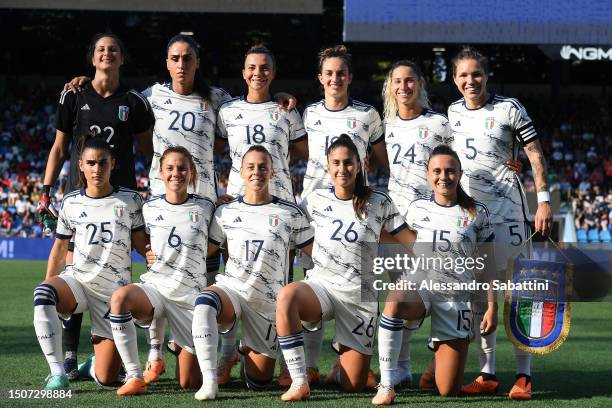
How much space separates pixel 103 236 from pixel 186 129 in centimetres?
90

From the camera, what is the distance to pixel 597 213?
21.3 meters

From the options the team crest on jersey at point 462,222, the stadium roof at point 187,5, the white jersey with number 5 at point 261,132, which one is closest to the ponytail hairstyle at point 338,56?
the white jersey with number 5 at point 261,132

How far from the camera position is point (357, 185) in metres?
5.64

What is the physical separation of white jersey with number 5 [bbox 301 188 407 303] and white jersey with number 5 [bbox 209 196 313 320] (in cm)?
15

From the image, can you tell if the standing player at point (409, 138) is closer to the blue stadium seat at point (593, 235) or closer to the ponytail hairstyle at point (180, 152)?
the ponytail hairstyle at point (180, 152)

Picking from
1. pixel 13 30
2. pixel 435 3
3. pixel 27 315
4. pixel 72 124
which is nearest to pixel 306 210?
pixel 72 124

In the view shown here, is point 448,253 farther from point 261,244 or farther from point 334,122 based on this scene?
point 334,122

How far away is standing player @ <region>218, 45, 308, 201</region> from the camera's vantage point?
611 centimetres

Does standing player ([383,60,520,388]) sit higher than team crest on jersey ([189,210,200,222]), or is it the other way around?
standing player ([383,60,520,388])

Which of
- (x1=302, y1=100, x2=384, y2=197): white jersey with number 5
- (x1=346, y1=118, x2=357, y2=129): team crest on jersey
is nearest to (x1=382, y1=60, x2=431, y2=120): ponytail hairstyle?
(x1=302, y1=100, x2=384, y2=197): white jersey with number 5

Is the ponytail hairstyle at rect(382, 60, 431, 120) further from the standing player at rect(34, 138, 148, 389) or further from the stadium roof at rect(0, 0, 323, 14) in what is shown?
the stadium roof at rect(0, 0, 323, 14)

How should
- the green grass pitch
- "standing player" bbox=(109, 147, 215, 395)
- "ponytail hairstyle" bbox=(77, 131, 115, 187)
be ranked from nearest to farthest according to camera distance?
the green grass pitch → "standing player" bbox=(109, 147, 215, 395) → "ponytail hairstyle" bbox=(77, 131, 115, 187)

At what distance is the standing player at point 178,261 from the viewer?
5.59m

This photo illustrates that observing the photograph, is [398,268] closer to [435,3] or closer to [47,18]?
[435,3]
